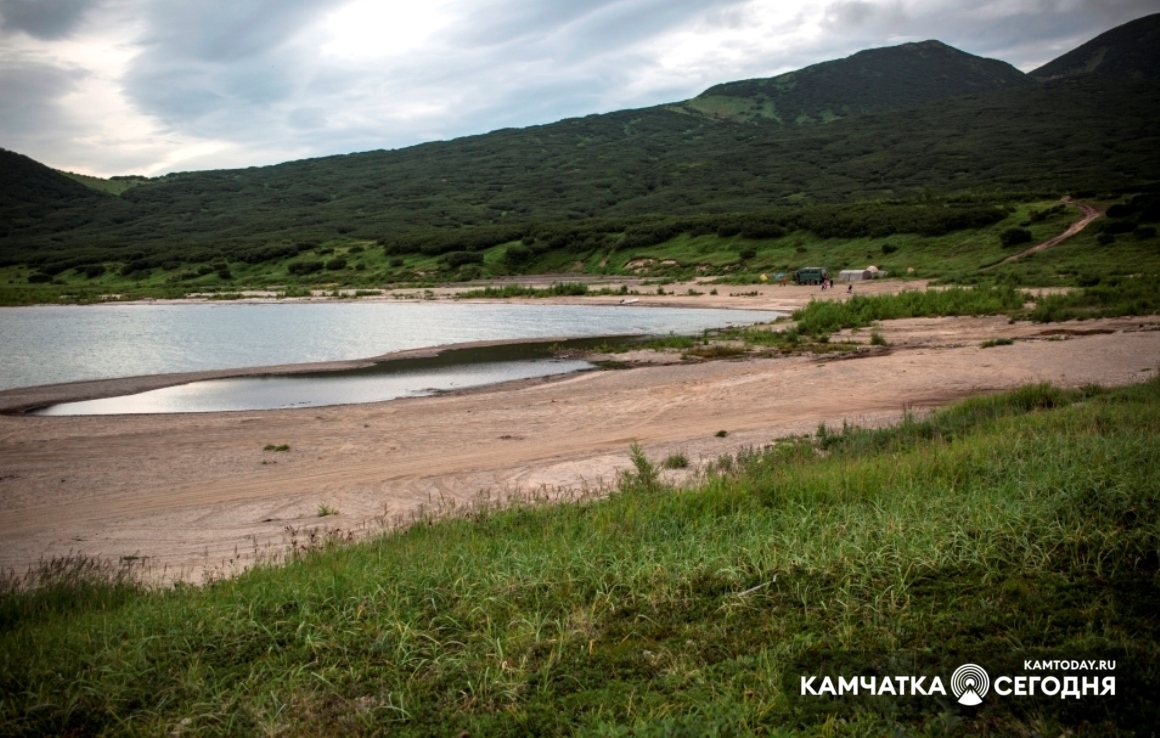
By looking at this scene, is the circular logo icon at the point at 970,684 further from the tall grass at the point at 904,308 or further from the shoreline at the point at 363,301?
the tall grass at the point at 904,308

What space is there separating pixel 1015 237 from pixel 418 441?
46.5 meters

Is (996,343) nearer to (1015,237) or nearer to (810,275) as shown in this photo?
(1015,237)

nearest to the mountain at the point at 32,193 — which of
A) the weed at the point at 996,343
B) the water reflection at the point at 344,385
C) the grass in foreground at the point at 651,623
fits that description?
the water reflection at the point at 344,385

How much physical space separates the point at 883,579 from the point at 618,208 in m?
115

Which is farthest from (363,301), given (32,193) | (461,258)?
(32,193)

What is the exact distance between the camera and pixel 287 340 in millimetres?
41219

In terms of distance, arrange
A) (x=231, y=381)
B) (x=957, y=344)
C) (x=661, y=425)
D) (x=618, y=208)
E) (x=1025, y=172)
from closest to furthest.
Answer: (x=661, y=425) < (x=957, y=344) < (x=231, y=381) < (x=1025, y=172) < (x=618, y=208)

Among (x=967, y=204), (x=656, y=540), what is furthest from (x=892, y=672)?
(x=967, y=204)

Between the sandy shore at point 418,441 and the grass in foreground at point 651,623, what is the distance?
3.16 metres

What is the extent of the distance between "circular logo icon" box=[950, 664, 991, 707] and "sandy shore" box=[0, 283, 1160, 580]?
23.6 ft

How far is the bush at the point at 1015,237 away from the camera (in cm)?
5208

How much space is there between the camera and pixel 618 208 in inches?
4668

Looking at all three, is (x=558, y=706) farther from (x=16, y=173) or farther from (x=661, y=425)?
(x=16, y=173)

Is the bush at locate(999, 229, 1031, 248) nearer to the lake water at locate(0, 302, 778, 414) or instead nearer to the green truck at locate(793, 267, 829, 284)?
the green truck at locate(793, 267, 829, 284)
